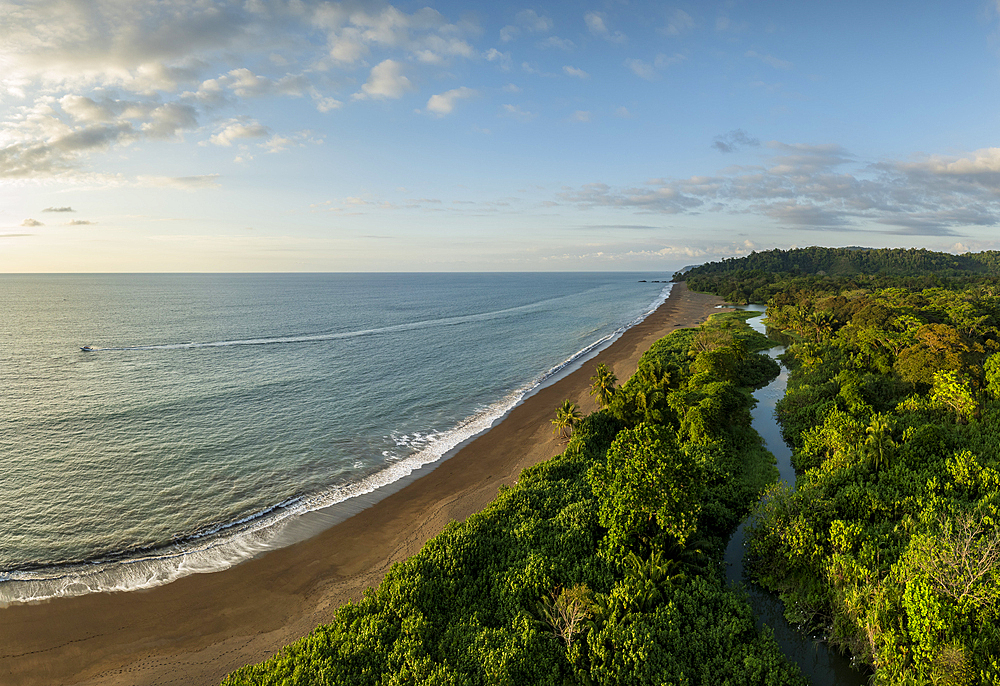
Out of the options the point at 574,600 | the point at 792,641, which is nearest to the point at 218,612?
the point at 574,600

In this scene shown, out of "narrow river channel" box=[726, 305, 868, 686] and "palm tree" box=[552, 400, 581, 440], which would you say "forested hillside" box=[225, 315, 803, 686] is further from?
"palm tree" box=[552, 400, 581, 440]

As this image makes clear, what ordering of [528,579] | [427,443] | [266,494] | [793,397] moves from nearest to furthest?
[528,579] < [266,494] < [427,443] < [793,397]

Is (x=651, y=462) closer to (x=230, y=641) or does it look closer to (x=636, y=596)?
→ (x=636, y=596)

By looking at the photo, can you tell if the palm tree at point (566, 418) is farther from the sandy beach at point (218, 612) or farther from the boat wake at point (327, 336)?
the boat wake at point (327, 336)

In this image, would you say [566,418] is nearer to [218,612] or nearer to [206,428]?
[218,612]

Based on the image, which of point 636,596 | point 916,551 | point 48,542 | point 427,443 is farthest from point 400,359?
point 916,551

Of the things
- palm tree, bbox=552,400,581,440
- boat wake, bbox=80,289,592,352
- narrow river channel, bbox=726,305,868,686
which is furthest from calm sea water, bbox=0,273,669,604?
narrow river channel, bbox=726,305,868,686

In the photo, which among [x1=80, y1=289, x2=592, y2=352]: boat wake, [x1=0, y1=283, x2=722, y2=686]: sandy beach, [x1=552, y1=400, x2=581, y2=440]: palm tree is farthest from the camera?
[x1=80, y1=289, x2=592, y2=352]: boat wake
